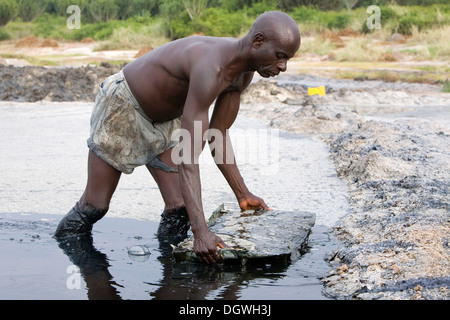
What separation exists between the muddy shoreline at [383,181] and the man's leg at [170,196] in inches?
37.7

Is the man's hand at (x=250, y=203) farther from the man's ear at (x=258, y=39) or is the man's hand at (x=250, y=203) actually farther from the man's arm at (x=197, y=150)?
the man's ear at (x=258, y=39)

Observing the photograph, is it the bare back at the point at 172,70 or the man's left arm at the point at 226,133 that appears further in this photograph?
the man's left arm at the point at 226,133

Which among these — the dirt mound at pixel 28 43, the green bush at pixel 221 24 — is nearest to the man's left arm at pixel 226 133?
the green bush at pixel 221 24

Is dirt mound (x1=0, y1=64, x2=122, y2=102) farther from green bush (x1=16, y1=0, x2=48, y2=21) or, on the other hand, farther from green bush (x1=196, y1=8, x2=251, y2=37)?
green bush (x1=16, y1=0, x2=48, y2=21)

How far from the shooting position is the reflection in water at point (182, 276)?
A: 3.29m

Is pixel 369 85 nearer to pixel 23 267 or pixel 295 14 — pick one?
pixel 23 267

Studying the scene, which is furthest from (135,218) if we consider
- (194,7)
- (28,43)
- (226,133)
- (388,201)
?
(28,43)

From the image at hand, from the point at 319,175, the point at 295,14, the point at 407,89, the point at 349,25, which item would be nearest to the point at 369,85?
the point at 407,89

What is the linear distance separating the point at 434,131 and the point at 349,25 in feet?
73.0

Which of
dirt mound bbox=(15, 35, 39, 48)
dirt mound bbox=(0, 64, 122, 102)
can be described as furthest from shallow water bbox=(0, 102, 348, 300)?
dirt mound bbox=(15, 35, 39, 48)

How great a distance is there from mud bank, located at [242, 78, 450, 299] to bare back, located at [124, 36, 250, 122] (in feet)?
3.88

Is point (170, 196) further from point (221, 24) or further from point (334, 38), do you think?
point (221, 24)

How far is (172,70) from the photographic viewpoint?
143 inches

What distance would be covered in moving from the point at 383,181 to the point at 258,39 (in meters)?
2.40
